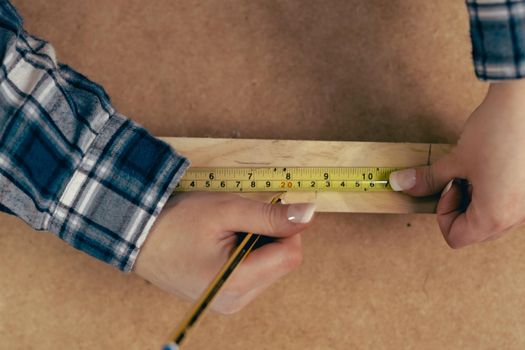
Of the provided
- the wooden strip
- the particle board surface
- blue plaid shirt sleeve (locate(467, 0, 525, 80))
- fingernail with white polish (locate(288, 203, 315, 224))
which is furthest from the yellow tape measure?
blue plaid shirt sleeve (locate(467, 0, 525, 80))

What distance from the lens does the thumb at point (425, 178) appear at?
1053 mm

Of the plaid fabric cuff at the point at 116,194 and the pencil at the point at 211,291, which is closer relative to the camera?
the pencil at the point at 211,291

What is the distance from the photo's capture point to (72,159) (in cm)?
94

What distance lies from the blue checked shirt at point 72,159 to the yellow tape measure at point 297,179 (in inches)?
6.8

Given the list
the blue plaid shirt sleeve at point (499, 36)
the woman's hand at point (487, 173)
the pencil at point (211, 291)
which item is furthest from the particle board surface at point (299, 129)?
the blue plaid shirt sleeve at point (499, 36)

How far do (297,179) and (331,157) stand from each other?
98mm

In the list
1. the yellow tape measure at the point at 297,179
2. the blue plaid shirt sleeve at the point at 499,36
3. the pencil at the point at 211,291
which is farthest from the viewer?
the yellow tape measure at the point at 297,179

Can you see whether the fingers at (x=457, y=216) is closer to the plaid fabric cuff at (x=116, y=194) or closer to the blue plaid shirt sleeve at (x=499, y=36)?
the blue plaid shirt sleeve at (x=499, y=36)

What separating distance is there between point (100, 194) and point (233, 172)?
1.03 ft

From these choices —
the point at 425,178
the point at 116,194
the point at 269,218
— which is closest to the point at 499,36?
the point at 425,178

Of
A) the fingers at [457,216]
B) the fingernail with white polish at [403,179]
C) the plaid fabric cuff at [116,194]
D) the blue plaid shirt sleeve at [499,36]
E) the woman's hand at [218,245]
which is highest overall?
the blue plaid shirt sleeve at [499,36]

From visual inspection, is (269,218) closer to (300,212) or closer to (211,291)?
(300,212)

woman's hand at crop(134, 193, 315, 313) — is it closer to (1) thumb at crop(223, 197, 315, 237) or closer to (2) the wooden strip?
(1) thumb at crop(223, 197, 315, 237)

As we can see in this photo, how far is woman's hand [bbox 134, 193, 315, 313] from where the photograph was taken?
0.94m
